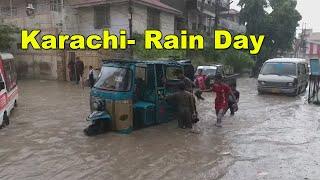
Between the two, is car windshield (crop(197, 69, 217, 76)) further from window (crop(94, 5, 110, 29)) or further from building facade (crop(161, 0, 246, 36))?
building facade (crop(161, 0, 246, 36))

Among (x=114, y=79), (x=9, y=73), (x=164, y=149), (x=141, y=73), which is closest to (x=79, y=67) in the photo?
(x=9, y=73)

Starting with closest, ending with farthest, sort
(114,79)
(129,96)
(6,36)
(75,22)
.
A: (129,96) < (114,79) < (6,36) < (75,22)

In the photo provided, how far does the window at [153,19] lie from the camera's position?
29719 millimetres

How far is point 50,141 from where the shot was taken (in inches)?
380

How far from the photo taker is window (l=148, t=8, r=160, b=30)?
97.5 ft

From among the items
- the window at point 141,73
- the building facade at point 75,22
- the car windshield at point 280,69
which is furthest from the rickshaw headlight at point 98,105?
the building facade at point 75,22

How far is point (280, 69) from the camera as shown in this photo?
19938 millimetres

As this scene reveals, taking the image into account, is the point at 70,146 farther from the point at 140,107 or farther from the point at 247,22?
the point at 247,22

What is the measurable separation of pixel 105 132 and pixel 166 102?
6.48 ft

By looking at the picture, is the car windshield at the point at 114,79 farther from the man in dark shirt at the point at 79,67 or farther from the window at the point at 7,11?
the window at the point at 7,11

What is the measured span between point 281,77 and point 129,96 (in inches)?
454

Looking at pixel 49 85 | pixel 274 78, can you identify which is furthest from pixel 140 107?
pixel 49 85

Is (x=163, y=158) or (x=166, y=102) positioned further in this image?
(x=166, y=102)

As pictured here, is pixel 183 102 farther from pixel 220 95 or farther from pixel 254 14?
pixel 254 14
